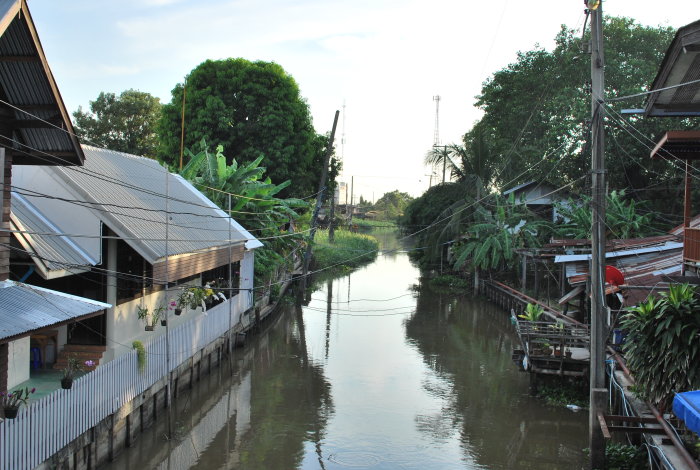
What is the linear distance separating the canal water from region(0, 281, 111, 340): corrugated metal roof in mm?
3806

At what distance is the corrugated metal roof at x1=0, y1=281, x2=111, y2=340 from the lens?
28.4 feet

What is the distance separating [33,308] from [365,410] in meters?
9.33

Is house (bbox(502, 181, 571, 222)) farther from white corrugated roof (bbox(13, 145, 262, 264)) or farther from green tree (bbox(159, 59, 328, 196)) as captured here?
white corrugated roof (bbox(13, 145, 262, 264))

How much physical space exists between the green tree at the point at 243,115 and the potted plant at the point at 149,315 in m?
21.0

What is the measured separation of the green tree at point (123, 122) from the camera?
40.5m

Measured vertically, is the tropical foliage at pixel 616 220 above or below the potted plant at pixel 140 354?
above

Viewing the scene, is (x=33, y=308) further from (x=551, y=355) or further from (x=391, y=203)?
(x=391, y=203)

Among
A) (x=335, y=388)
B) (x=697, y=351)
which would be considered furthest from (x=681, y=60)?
(x=335, y=388)

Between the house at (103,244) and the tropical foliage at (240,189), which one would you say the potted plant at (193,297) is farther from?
the tropical foliage at (240,189)

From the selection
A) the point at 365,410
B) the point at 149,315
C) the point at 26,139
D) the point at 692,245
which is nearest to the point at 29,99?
the point at 26,139

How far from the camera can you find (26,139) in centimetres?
1051

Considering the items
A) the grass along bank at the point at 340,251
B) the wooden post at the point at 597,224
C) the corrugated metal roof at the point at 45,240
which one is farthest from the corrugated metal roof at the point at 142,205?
the grass along bank at the point at 340,251

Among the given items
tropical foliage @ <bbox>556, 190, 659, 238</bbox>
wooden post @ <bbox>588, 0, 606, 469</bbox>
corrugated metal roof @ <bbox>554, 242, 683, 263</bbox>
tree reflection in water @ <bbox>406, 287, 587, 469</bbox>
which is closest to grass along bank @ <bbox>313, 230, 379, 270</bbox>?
tropical foliage @ <bbox>556, 190, 659, 238</bbox>

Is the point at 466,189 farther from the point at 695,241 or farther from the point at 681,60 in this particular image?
the point at 681,60
